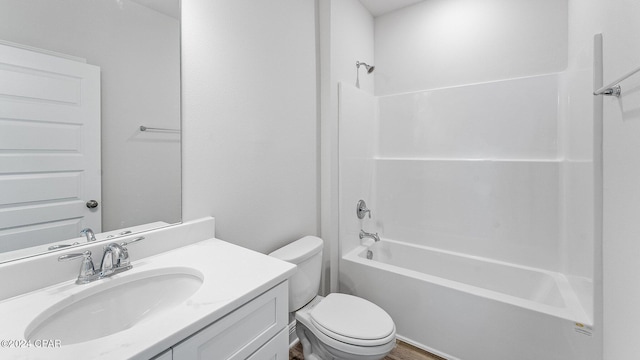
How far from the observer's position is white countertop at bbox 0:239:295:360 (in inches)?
22.0

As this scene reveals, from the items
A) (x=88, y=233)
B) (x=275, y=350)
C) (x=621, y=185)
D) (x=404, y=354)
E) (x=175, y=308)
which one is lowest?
(x=404, y=354)

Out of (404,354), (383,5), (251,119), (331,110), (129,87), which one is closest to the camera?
(129,87)

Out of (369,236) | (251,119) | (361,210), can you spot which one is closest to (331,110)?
(251,119)

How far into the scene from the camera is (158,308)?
3.01 ft

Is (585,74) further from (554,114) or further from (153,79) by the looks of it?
(153,79)

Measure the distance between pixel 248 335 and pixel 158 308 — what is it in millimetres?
355

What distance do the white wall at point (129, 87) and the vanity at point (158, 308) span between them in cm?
17

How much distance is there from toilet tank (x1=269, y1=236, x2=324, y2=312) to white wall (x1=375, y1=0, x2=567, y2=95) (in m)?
1.77

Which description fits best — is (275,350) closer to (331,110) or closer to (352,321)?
(352,321)

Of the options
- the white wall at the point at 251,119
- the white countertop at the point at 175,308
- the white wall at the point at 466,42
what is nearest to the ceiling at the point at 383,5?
the white wall at the point at 466,42

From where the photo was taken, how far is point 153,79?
112cm

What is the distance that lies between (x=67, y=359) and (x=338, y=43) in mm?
2191

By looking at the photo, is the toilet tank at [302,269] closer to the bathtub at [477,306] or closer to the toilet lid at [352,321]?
the toilet lid at [352,321]

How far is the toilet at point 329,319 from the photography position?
125 cm
